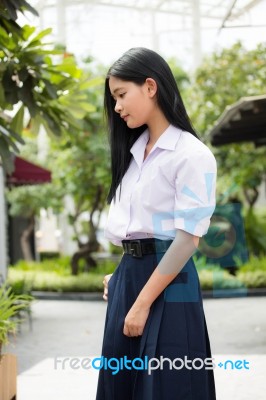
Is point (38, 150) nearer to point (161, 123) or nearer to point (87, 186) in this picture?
point (87, 186)

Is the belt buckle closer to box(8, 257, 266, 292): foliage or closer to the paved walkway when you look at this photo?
the paved walkway

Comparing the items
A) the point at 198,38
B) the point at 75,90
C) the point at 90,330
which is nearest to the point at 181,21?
the point at 198,38

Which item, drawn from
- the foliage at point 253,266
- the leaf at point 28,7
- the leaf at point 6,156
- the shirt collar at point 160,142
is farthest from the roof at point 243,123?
the shirt collar at point 160,142

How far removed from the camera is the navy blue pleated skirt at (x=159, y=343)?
1.92 m

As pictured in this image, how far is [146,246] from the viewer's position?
201 cm

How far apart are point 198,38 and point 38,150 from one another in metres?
11.9

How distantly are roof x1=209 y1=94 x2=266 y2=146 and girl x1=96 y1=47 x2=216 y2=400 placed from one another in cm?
484

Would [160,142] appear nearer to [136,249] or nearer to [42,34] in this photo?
[136,249]

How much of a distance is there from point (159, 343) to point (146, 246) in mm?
292

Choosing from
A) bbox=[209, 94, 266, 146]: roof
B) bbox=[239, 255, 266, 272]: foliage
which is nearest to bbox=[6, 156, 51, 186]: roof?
bbox=[209, 94, 266, 146]: roof

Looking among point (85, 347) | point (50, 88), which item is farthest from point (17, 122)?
point (85, 347)

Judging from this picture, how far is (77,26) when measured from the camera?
80.4ft

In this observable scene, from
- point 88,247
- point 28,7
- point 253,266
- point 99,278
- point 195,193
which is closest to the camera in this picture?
point 195,193

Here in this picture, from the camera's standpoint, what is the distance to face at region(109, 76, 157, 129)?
200 centimetres
